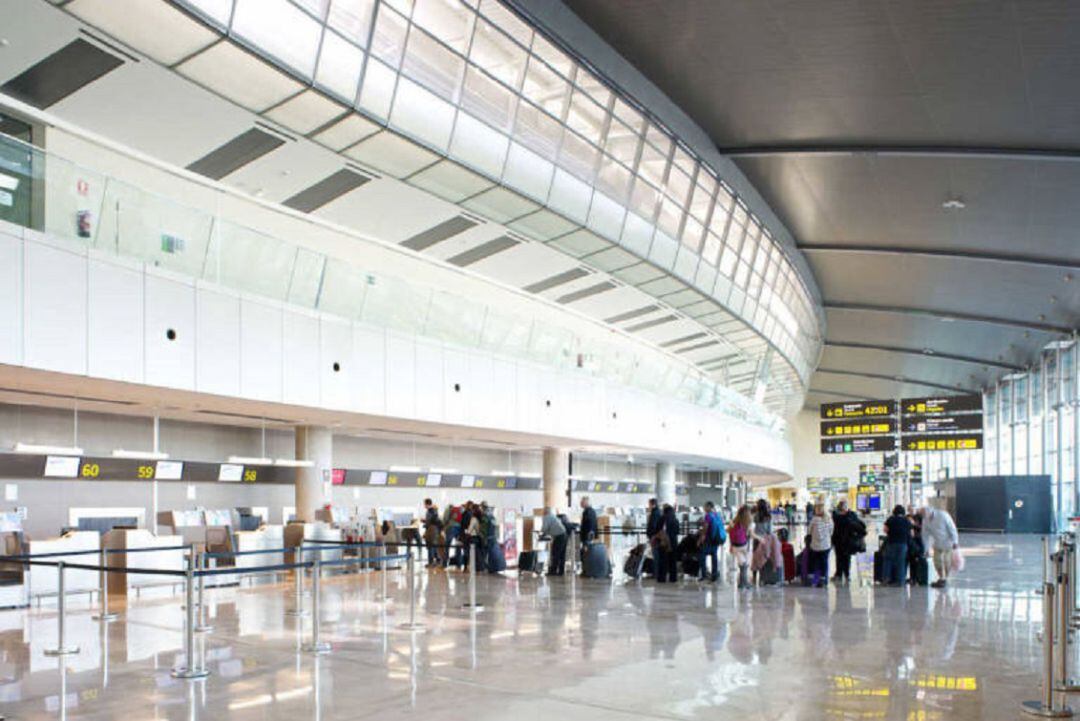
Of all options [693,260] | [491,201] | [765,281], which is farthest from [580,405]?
[491,201]

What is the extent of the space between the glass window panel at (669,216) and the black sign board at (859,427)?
21.5 m

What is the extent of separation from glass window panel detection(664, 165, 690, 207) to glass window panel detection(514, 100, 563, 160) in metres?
4.29

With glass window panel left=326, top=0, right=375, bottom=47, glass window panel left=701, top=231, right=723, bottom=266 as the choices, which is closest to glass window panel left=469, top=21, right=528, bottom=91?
glass window panel left=326, top=0, right=375, bottom=47

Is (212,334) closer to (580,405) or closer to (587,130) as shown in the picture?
(587,130)

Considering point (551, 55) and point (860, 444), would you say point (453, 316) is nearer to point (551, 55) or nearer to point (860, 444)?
point (551, 55)

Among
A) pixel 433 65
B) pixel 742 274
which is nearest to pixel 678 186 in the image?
pixel 742 274

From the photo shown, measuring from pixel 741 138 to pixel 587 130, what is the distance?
4.19 metres

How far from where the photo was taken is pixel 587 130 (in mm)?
20734

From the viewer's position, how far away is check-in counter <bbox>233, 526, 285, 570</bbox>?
67.6 feet

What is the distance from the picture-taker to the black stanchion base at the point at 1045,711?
25.0 ft

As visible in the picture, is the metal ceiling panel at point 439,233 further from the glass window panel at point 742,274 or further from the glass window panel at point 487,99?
the glass window panel at point 742,274

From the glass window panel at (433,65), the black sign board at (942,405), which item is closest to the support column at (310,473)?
the glass window panel at (433,65)

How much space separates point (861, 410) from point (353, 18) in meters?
33.9

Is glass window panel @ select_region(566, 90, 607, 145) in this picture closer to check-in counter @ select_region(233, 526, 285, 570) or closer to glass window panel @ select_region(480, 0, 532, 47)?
glass window panel @ select_region(480, 0, 532, 47)
